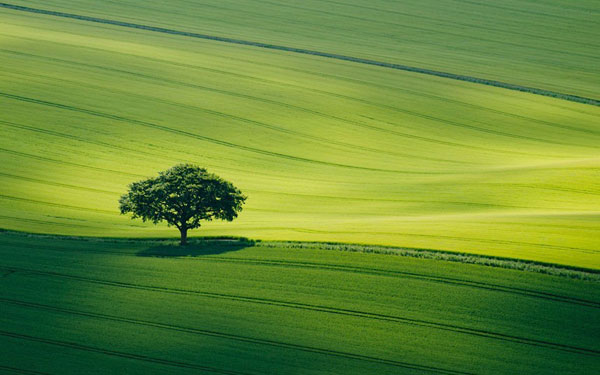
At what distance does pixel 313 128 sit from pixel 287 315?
23937 millimetres

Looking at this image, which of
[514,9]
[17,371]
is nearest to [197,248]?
[17,371]

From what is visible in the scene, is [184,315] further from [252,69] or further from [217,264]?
[252,69]

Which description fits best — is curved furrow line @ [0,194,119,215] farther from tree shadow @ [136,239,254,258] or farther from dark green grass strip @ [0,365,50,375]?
dark green grass strip @ [0,365,50,375]

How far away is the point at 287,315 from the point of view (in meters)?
21.5

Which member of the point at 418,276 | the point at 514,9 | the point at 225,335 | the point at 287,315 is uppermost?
the point at 514,9

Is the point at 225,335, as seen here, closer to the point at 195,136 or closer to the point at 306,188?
the point at 306,188

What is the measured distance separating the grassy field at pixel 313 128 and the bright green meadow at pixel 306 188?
180 mm

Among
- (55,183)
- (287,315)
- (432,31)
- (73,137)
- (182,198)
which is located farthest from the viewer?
(432,31)

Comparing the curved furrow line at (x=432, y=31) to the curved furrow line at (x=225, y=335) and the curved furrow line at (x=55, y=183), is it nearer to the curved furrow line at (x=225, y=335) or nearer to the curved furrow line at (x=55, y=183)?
the curved furrow line at (x=55, y=183)

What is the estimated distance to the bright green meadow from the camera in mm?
20266

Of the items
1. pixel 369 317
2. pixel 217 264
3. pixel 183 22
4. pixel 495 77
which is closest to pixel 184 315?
pixel 217 264

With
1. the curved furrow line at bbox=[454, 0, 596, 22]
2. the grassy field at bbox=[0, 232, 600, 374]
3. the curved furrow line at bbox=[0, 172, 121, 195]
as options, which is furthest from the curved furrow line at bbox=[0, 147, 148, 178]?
the curved furrow line at bbox=[454, 0, 596, 22]

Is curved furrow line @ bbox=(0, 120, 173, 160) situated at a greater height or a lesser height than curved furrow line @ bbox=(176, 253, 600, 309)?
greater

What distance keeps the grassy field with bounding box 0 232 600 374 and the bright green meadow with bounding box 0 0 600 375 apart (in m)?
0.08
